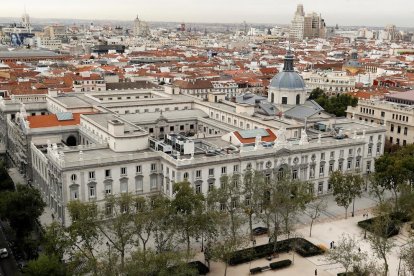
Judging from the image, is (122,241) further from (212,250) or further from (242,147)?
(242,147)

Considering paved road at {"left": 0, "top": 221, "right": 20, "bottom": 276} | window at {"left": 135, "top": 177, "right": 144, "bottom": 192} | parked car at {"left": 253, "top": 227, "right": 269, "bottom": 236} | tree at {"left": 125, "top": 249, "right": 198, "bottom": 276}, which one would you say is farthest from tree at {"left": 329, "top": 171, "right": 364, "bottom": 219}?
paved road at {"left": 0, "top": 221, "right": 20, "bottom": 276}

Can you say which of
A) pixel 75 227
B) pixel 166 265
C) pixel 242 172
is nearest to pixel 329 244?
pixel 242 172

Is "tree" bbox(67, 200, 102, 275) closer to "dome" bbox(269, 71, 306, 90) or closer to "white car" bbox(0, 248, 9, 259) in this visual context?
"white car" bbox(0, 248, 9, 259)

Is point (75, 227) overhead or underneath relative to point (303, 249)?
overhead

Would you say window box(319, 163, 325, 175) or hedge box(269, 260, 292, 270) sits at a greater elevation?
window box(319, 163, 325, 175)

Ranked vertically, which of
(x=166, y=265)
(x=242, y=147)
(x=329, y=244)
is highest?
(x=242, y=147)
